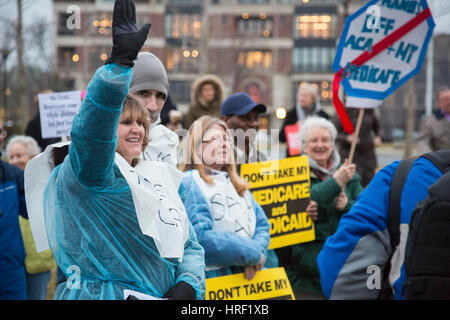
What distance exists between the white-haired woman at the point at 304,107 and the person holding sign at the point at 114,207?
5.05 m

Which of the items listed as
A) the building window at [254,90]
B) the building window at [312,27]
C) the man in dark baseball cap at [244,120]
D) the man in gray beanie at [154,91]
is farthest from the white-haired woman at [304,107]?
the building window at [312,27]

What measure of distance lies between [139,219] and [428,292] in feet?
3.67

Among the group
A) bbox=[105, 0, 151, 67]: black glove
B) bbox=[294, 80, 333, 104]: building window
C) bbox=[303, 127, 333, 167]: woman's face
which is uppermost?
bbox=[294, 80, 333, 104]: building window

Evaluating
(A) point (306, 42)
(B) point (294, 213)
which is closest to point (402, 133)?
(A) point (306, 42)

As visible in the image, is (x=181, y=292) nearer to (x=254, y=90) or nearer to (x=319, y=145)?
(x=319, y=145)

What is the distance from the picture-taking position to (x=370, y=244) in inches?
90.1

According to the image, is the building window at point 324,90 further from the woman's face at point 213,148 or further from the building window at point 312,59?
the woman's face at point 213,148

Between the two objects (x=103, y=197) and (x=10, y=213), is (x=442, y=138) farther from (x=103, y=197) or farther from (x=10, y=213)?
(x=103, y=197)

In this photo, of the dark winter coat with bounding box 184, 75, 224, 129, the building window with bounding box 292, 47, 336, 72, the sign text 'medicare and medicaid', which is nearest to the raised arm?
the sign text 'medicare and medicaid'

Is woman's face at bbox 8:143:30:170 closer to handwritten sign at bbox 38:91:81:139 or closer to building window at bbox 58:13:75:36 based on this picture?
handwritten sign at bbox 38:91:81:139

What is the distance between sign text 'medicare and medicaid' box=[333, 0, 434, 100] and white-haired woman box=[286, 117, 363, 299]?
2.29ft

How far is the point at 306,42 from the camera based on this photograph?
179 ft

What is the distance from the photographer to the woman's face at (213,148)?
12.0 ft

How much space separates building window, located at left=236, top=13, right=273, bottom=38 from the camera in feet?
172
